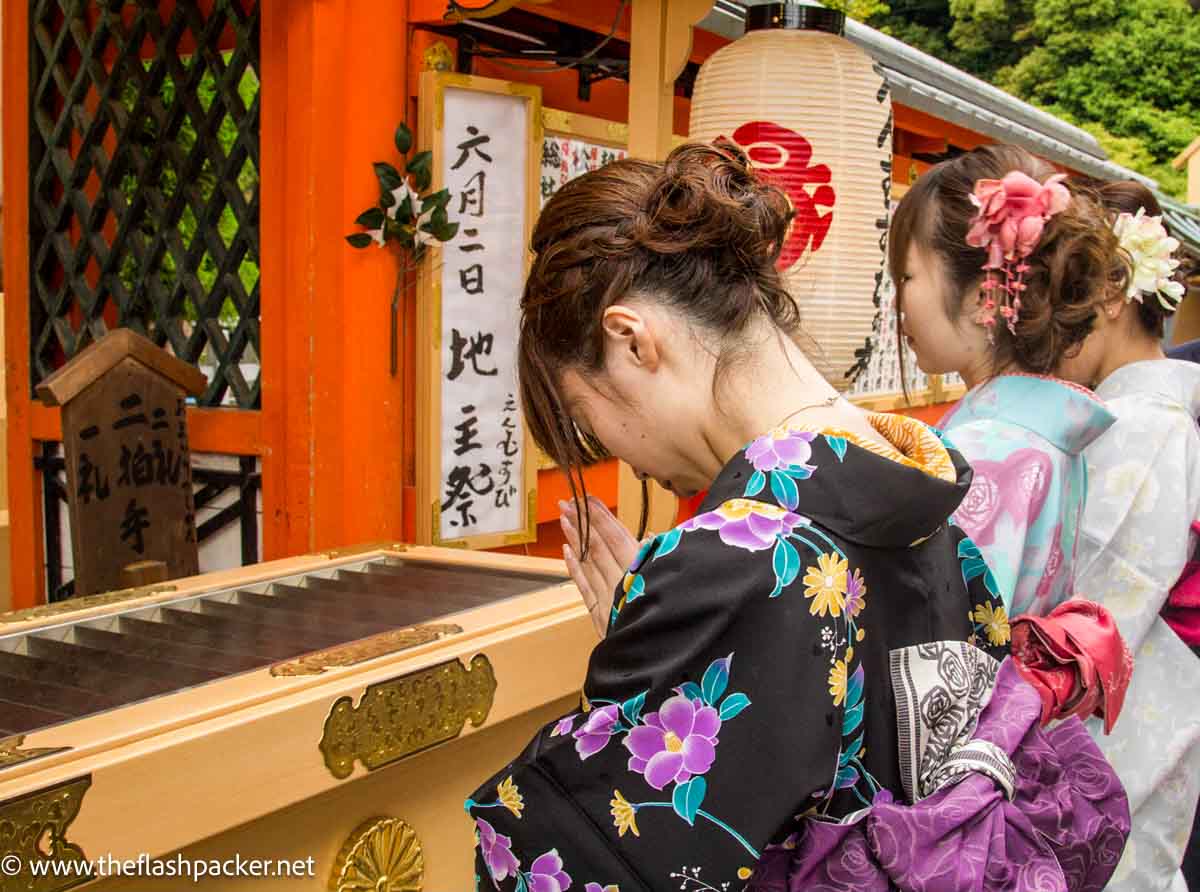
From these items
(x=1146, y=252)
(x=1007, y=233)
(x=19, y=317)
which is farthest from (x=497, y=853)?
(x=19, y=317)

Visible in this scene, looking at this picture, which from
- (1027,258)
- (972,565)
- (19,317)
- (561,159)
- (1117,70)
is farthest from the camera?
(1117,70)

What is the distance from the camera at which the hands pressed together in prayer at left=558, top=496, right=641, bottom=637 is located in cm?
181

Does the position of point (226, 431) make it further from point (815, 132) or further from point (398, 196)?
point (815, 132)

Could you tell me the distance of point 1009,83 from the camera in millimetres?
29109

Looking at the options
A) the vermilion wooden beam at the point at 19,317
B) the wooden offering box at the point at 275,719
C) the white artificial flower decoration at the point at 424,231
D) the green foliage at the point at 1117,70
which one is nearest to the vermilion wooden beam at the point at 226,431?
the vermilion wooden beam at the point at 19,317

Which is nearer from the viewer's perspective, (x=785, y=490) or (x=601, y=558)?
(x=785, y=490)

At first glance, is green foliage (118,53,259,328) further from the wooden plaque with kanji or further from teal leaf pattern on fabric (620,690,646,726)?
teal leaf pattern on fabric (620,690,646,726)

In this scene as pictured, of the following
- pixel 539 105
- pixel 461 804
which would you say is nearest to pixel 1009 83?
pixel 539 105

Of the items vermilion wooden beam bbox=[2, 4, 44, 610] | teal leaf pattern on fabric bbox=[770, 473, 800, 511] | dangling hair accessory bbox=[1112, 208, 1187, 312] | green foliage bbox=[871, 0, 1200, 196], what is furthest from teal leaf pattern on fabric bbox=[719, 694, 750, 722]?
green foliage bbox=[871, 0, 1200, 196]

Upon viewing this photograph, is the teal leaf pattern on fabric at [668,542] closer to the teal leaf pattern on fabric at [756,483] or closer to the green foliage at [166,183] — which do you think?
the teal leaf pattern on fabric at [756,483]

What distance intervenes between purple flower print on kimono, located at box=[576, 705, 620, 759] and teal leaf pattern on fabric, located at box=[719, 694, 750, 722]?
5.0 inches

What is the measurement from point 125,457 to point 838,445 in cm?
339

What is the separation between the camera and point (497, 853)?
4.69ft

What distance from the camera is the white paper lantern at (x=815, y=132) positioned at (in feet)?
13.4
